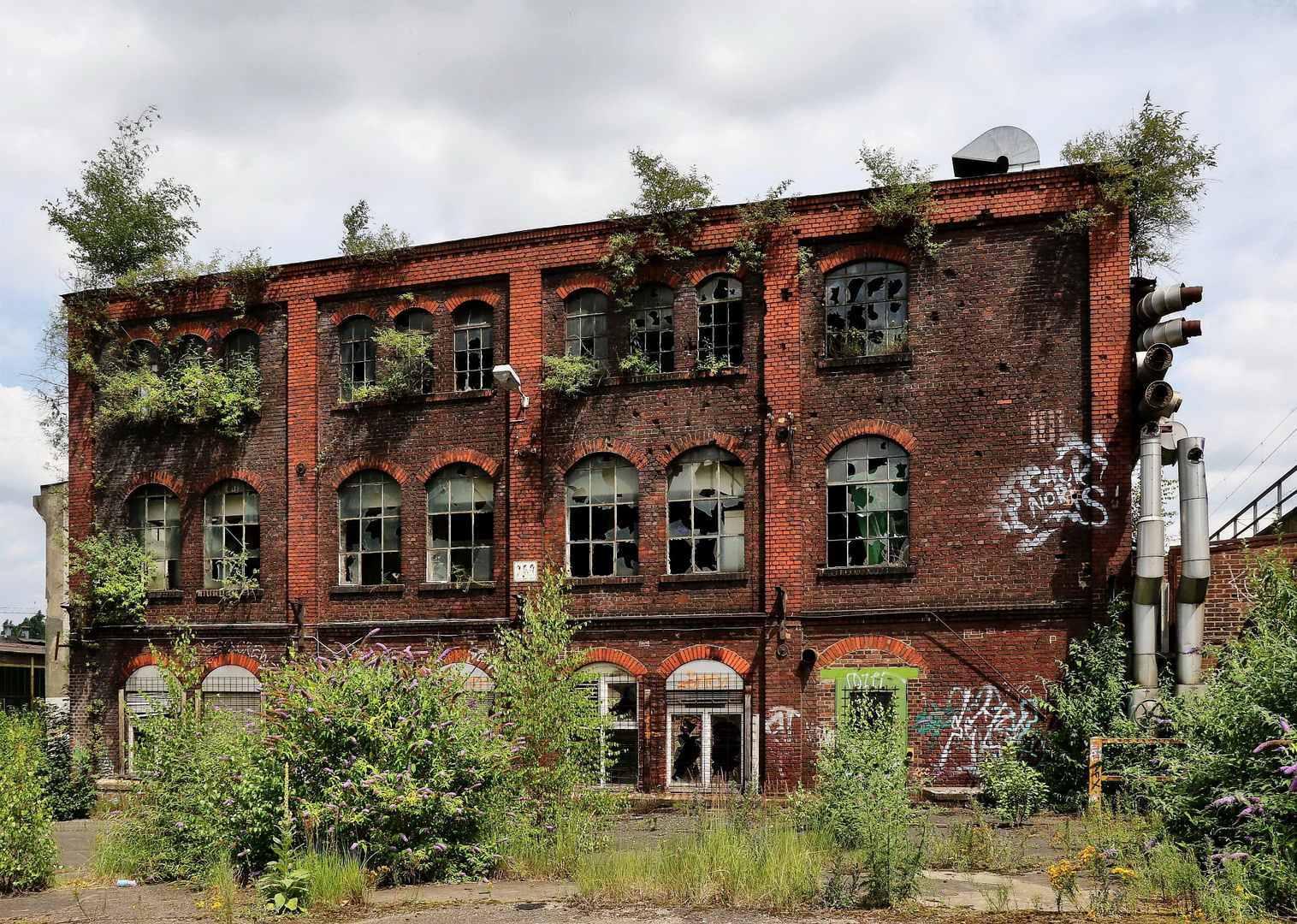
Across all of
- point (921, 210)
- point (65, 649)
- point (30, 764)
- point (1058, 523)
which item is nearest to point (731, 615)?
point (1058, 523)

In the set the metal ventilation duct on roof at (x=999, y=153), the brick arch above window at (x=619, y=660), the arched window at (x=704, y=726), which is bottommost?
the arched window at (x=704, y=726)

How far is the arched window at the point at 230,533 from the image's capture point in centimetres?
2259

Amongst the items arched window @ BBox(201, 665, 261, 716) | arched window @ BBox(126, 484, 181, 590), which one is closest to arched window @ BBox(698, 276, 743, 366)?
arched window @ BBox(201, 665, 261, 716)

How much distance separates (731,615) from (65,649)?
15303 mm

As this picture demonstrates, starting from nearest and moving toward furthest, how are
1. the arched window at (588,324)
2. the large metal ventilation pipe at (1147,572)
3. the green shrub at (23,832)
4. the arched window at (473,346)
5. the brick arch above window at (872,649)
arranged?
1. the green shrub at (23,832)
2. the large metal ventilation pipe at (1147,572)
3. the brick arch above window at (872,649)
4. the arched window at (588,324)
5. the arched window at (473,346)

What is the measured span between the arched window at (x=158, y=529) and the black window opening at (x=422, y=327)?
5586 millimetres

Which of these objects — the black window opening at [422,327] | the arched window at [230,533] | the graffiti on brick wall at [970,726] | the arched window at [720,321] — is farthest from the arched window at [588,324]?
the graffiti on brick wall at [970,726]

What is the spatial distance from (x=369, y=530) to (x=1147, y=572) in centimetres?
1277

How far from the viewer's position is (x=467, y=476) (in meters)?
21.2

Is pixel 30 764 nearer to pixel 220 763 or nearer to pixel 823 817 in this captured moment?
pixel 220 763

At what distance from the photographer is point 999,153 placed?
2044cm

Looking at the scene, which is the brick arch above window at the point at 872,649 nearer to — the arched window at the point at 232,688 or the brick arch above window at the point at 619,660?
the brick arch above window at the point at 619,660

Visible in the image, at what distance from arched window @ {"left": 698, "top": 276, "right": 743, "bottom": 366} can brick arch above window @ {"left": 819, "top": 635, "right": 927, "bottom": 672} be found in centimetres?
476

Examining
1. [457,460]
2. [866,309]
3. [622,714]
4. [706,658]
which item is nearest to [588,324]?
[457,460]
